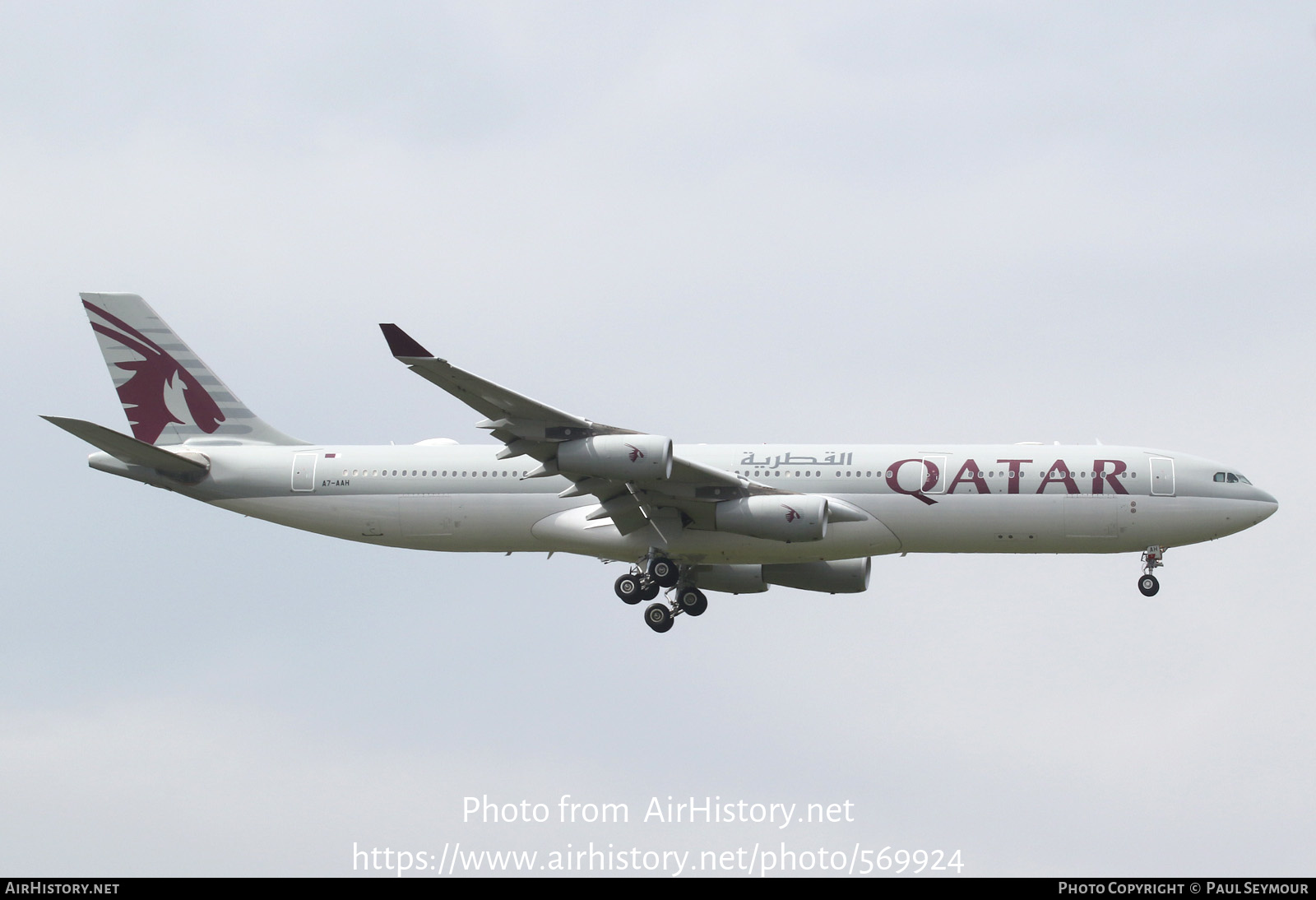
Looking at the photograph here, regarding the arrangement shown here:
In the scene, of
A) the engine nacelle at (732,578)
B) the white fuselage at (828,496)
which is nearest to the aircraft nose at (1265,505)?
the white fuselage at (828,496)

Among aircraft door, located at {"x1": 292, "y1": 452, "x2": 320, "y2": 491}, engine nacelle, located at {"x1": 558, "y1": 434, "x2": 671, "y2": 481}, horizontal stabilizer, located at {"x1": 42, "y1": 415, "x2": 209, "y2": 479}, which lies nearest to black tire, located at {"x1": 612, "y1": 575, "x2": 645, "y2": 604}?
engine nacelle, located at {"x1": 558, "y1": 434, "x2": 671, "y2": 481}

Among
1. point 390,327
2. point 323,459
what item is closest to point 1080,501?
point 390,327

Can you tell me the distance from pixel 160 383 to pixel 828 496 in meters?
21.3

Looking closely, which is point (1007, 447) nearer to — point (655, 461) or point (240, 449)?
point (655, 461)

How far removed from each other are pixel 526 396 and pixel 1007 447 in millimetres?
13638

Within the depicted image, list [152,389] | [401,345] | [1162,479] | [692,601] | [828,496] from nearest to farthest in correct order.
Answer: [401,345]
[1162,479]
[828,496]
[692,601]
[152,389]

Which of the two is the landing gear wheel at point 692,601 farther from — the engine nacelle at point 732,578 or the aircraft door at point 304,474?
the aircraft door at point 304,474

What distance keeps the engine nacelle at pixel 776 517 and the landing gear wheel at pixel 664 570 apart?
8.22ft

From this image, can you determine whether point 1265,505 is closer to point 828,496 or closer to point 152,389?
point 828,496

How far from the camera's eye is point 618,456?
120 ft

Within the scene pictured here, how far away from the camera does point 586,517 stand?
136ft

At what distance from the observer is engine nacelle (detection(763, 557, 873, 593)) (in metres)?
43.9

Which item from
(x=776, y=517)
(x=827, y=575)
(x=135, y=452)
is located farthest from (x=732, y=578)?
(x=135, y=452)

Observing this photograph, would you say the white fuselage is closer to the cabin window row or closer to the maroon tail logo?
the cabin window row
